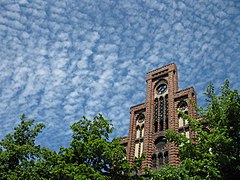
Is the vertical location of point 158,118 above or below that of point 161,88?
below

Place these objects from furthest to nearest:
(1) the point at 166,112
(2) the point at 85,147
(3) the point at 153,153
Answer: (1) the point at 166,112
(3) the point at 153,153
(2) the point at 85,147

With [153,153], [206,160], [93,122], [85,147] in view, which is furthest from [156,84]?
[206,160]

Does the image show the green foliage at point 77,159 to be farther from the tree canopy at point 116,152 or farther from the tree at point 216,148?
the tree at point 216,148

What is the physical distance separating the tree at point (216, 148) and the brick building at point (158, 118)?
9.36 meters

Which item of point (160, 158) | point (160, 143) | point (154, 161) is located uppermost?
point (160, 143)

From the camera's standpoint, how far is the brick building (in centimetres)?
2570

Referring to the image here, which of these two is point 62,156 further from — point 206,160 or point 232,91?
point 232,91

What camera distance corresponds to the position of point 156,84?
3244 centimetres

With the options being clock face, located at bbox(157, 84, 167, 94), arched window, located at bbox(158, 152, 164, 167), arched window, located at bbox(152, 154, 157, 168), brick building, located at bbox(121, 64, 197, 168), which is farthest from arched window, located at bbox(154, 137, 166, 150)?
clock face, located at bbox(157, 84, 167, 94)

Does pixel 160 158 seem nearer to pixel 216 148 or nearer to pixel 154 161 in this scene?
pixel 154 161

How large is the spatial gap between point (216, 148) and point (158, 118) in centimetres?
1482

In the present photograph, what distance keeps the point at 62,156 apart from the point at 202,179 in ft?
28.3

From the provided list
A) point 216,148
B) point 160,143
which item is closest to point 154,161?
point 160,143

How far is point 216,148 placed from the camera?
13953 mm
